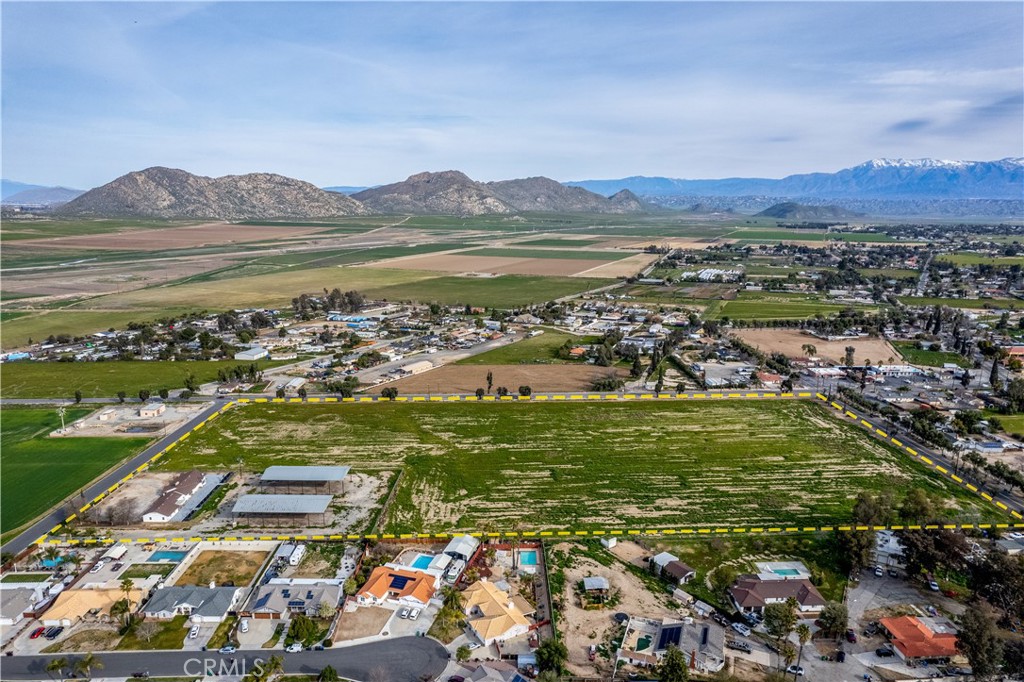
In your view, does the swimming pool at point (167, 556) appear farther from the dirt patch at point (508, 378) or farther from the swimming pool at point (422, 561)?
the dirt patch at point (508, 378)

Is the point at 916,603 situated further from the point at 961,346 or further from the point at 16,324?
the point at 16,324

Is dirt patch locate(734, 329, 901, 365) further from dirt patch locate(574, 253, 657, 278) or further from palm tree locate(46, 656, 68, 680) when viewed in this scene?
palm tree locate(46, 656, 68, 680)

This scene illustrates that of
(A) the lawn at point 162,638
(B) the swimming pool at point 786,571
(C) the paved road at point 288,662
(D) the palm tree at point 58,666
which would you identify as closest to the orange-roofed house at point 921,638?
(B) the swimming pool at point 786,571

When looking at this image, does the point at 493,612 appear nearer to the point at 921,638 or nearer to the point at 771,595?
the point at 771,595

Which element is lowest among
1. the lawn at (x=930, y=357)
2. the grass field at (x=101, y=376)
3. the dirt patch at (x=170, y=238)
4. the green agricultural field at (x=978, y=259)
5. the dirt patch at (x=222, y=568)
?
the dirt patch at (x=222, y=568)

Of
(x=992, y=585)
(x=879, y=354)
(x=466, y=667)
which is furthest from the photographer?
(x=879, y=354)

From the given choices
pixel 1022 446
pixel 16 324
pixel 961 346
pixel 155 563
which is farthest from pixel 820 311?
pixel 16 324
